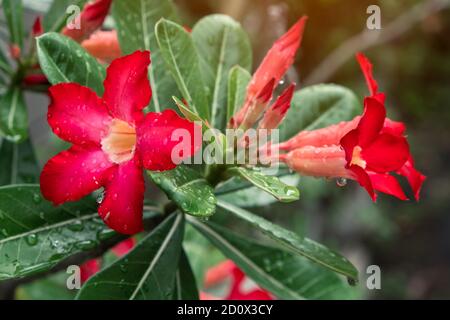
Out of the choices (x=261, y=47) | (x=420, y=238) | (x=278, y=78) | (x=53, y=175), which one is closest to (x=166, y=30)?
(x=278, y=78)

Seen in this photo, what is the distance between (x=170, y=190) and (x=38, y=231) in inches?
8.5

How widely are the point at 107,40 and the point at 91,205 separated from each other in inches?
10.8

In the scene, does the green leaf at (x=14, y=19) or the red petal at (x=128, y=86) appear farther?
the green leaf at (x=14, y=19)

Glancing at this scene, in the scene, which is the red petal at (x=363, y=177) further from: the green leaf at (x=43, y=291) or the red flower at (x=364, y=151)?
the green leaf at (x=43, y=291)

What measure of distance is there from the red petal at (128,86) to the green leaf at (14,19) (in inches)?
17.5

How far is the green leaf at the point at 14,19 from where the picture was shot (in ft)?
3.59

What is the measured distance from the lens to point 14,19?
3.61 feet

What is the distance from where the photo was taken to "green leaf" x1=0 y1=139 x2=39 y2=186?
1129 mm

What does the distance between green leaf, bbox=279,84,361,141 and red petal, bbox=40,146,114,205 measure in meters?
0.46

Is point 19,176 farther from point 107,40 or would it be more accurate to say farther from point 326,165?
point 326,165

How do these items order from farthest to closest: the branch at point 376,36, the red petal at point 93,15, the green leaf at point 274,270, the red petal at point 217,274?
1. the branch at point 376,36
2. the red petal at point 217,274
3. the green leaf at point 274,270
4. the red petal at point 93,15

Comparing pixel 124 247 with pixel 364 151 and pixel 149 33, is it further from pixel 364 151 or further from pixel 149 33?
pixel 364 151

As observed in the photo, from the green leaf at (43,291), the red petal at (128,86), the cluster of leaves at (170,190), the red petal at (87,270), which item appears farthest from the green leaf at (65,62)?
the green leaf at (43,291)

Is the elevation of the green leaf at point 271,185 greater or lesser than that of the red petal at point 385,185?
greater
